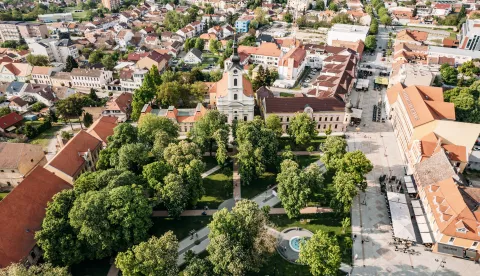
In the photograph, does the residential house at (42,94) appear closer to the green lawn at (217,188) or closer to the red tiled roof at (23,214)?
the red tiled roof at (23,214)

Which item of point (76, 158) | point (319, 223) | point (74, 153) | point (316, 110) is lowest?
point (319, 223)

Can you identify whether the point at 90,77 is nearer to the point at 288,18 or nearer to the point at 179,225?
the point at 179,225

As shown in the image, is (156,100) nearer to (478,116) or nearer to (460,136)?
(460,136)

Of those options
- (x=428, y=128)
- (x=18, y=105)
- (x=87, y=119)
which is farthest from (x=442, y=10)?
(x=18, y=105)

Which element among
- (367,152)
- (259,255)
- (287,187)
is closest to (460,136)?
(367,152)

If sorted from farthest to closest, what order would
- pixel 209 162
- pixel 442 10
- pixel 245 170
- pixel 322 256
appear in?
pixel 442 10 < pixel 209 162 < pixel 245 170 < pixel 322 256

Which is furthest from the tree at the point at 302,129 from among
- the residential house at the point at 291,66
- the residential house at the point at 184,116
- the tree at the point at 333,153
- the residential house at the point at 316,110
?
the residential house at the point at 291,66

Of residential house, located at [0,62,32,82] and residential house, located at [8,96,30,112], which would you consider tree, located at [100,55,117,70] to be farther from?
residential house, located at [8,96,30,112]
